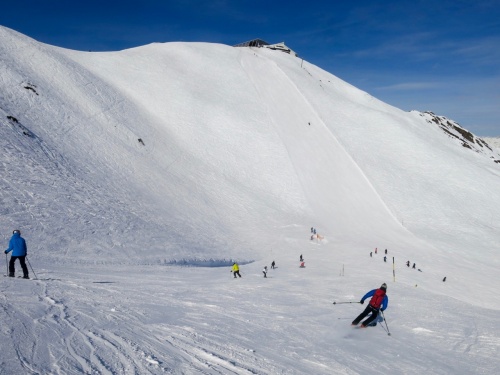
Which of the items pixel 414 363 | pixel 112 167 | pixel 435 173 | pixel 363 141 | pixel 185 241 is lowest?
pixel 414 363

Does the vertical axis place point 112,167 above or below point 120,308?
above

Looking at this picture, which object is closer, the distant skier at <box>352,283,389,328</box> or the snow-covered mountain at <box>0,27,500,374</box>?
the snow-covered mountain at <box>0,27,500,374</box>

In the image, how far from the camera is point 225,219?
35719 mm

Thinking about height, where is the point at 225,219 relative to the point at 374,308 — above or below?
above

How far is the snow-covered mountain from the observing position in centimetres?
793

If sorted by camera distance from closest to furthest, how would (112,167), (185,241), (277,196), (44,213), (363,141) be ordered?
(44,213), (185,241), (112,167), (277,196), (363,141)

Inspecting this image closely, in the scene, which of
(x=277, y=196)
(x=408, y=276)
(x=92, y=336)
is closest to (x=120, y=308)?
(x=92, y=336)

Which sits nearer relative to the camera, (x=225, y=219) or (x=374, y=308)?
(x=374, y=308)

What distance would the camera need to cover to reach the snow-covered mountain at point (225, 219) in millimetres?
7934

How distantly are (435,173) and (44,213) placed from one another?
57.7m

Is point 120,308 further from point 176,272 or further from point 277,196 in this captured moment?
point 277,196

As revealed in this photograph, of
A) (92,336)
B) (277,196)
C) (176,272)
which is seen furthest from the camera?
(277,196)

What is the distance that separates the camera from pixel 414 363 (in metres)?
8.00

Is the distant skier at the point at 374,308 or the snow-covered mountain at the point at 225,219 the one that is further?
the distant skier at the point at 374,308
